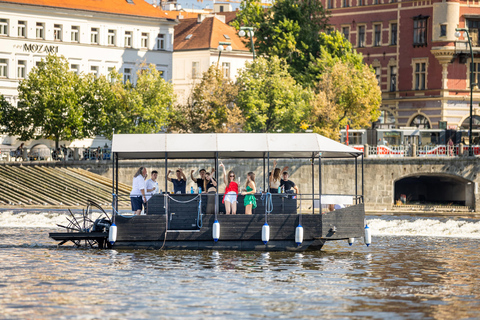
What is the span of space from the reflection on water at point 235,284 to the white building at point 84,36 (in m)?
45.7

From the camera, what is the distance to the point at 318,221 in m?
26.3

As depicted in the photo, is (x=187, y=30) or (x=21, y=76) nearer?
(x=21, y=76)

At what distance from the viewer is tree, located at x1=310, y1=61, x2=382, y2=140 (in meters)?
63.0

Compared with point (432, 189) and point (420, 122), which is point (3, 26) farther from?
point (432, 189)

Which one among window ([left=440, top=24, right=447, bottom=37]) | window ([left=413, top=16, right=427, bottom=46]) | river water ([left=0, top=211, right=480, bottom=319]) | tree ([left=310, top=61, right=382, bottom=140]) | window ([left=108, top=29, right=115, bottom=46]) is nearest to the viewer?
river water ([left=0, top=211, right=480, bottom=319])

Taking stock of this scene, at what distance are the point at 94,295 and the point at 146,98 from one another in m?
47.7

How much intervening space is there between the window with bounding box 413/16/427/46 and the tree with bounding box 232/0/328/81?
728 cm

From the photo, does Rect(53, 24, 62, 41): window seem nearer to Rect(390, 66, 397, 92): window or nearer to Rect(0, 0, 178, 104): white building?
Rect(0, 0, 178, 104): white building

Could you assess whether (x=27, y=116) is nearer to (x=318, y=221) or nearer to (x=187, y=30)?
(x=187, y=30)

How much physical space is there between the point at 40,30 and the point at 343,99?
25.3 meters

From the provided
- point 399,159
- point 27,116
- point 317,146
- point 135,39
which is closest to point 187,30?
point 135,39

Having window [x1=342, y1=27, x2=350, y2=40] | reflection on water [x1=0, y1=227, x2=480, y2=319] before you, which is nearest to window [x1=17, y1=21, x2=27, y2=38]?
window [x1=342, y1=27, x2=350, y2=40]

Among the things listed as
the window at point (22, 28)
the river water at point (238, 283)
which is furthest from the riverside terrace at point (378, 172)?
the river water at point (238, 283)

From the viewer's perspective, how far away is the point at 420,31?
235 ft
